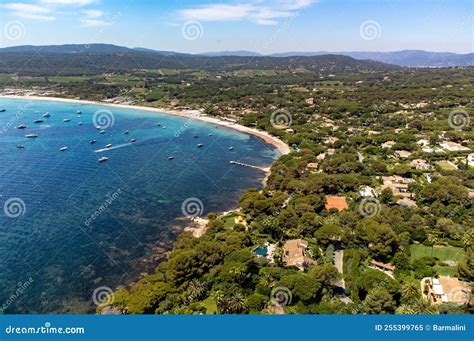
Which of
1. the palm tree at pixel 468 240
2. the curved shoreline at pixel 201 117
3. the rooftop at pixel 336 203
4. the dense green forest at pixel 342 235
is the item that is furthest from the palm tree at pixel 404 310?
the curved shoreline at pixel 201 117

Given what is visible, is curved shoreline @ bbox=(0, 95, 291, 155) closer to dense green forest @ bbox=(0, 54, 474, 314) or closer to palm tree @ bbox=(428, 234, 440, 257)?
dense green forest @ bbox=(0, 54, 474, 314)

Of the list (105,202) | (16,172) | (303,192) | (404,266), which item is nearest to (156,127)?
(16,172)

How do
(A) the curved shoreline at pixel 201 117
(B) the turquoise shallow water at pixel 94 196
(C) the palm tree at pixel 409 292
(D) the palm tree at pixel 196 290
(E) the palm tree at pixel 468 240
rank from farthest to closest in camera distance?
(A) the curved shoreline at pixel 201 117 → (B) the turquoise shallow water at pixel 94 196 → (E) the palm tree at pixel 468 240 → (D) the palm tree at pixel 196 290 → (C) the palm tree at pixel 409 292

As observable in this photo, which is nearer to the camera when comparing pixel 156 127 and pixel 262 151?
pixel 262 151

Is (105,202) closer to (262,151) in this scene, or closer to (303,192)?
(303,192)

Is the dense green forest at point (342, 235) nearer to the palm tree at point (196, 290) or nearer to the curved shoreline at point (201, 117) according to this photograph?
the palm tree at point (196, 290)

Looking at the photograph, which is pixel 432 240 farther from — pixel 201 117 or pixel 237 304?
pixel 201 117
